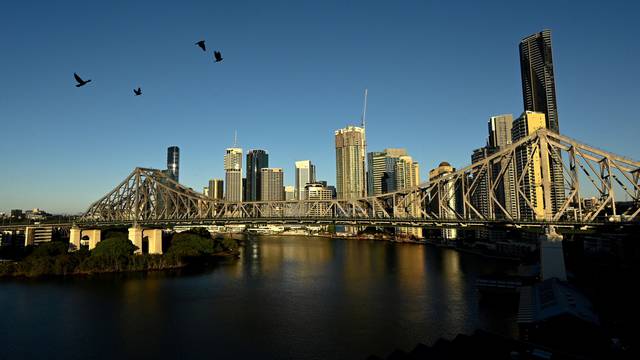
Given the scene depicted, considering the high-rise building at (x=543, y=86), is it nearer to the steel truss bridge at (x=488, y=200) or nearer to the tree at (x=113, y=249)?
the steel truss bridge at (x=488, y=200)

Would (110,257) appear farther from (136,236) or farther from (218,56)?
(218,56)

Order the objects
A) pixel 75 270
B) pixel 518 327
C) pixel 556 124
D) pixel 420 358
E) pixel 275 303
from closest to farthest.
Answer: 1. pixel 420 358
2. pixel 518 327
3. pixel 275 303
4. pixel 75 270
5. pixel 556 124

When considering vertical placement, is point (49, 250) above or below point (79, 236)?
below

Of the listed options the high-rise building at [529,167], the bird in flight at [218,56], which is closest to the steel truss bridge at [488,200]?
the high-rise building at [529,167]

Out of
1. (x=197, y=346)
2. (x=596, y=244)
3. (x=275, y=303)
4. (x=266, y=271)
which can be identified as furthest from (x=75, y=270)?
(x=596, y=244)

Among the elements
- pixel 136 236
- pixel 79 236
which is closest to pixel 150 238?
pixel 136 236

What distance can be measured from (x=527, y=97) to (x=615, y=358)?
20299cm

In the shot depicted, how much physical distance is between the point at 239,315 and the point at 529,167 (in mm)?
74708

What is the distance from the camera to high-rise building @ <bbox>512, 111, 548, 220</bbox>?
4581 centimetres

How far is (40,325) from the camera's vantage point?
30.3m

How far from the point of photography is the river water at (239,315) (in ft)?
82.7

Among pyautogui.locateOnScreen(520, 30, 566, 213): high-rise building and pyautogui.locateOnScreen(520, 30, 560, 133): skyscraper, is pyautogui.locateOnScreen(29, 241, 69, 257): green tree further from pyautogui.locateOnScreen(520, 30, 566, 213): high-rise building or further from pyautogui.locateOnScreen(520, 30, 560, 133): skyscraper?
pyautogui.locateOnScreen(520, 30, 560, 133): skyscraper

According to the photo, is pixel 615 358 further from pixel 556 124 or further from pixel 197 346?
pixel 556 124

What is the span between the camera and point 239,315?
3231 cm
